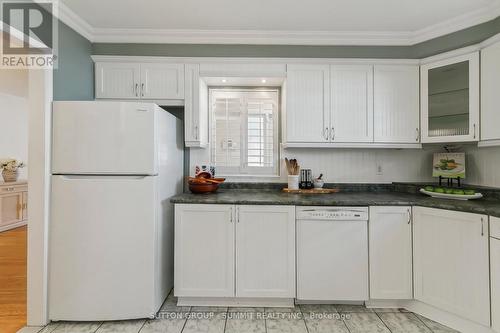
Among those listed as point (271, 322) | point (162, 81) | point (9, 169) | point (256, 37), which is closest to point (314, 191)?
point (271, 322)

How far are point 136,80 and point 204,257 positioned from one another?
6.21ft

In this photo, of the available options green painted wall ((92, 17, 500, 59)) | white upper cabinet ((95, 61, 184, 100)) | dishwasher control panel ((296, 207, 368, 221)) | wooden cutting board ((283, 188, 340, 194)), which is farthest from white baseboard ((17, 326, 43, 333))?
green painted wall ((92, 17, 500, 59))

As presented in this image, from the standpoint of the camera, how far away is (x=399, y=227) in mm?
2012

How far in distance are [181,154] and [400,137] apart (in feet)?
7.70

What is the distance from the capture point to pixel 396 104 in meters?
2.41

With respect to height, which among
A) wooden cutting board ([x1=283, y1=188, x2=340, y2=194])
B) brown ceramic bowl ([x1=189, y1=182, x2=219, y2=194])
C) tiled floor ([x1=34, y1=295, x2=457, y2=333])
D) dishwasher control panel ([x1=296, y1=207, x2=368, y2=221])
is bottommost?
tiled floor ([x1=34, y1=295, x2=457, y2=333])

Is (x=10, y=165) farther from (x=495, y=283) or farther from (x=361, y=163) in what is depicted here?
(x=495, y=283)

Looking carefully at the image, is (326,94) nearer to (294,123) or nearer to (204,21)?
(294,123)

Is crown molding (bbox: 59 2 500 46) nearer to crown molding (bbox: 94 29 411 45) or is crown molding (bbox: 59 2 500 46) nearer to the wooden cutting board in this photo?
crown molding (bbox: 94 29 411 45)

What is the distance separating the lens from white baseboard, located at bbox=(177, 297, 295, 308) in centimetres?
208

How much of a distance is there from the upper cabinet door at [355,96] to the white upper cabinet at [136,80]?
1.63 meters

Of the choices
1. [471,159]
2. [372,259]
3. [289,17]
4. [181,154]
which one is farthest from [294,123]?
[471,159]

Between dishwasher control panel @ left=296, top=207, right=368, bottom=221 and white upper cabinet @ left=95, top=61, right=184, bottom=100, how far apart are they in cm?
172

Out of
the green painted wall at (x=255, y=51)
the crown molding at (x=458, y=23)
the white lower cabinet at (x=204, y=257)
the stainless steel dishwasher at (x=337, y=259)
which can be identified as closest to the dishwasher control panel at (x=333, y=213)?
the stainless steel dishwasher at (x=337, y=259)
